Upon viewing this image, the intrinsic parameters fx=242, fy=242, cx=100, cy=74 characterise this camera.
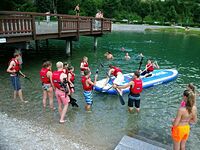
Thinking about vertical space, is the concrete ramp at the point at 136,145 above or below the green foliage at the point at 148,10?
below

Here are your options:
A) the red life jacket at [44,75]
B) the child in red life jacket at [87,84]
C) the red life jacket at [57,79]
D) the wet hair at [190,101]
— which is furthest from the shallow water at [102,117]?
the wet hair at [190,101]

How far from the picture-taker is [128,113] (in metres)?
9.56

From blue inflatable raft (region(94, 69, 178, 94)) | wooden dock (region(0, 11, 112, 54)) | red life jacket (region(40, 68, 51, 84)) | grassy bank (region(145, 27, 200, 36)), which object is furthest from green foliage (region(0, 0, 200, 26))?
red life jacket (region(40, 68, 51, 84))

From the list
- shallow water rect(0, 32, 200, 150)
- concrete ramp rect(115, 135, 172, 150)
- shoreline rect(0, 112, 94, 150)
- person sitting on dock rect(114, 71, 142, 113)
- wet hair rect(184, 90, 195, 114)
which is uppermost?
wet hair rect(184, 90, 195, 114)

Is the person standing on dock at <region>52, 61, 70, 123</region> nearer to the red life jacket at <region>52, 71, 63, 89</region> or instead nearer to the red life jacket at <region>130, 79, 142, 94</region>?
the red life jacket at <region>52, 71, 63, 89</region>

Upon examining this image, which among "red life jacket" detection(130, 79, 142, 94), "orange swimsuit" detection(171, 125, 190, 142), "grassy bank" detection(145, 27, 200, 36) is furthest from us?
"grassy bank" detection(145, 27, 200, 36)

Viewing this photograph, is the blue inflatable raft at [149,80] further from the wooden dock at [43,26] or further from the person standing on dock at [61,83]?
Answer: the wooden dock at [43,26]

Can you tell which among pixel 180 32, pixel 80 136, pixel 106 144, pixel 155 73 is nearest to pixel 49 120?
pixel 80 136

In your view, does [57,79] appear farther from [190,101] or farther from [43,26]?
[43,26]

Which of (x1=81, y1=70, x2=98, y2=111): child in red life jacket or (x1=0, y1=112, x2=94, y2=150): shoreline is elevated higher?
(x1=81, y1=70, x2=98, y2=111): child in red life jacket

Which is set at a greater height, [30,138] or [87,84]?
[87,84]

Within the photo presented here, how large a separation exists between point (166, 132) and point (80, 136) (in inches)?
115

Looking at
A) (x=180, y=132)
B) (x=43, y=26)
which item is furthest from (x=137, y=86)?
(x=43, y=26)

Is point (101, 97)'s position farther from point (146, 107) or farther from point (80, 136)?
point (80, 136)
